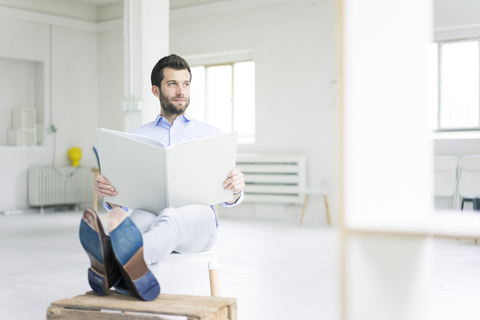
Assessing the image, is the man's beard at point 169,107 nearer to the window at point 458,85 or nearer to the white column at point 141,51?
the white column at point 141,51

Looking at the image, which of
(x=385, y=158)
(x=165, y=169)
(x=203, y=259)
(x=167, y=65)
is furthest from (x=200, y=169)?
(x=385, y=158)

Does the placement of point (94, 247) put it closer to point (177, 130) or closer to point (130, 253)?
point (130, 253)

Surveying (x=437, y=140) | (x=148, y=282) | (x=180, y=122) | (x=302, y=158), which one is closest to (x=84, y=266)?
(x=180, y=122)

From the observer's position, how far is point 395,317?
70 cm

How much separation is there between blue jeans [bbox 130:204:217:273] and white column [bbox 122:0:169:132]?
2980mm

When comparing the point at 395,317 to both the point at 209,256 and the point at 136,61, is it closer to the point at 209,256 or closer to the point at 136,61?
the point at 209,256

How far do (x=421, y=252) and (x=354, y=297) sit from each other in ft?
0.35

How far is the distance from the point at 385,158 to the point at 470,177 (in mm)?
4919

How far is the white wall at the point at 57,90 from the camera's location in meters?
7.46

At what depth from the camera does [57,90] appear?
8016mm

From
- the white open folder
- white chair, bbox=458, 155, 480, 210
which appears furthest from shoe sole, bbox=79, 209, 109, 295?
white chair, bbox=458, 155, 480, 210

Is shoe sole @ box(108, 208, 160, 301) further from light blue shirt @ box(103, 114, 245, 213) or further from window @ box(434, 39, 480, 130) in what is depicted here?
window @ box(434, 39, 480, 130)

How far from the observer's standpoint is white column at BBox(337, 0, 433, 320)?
69 centimetres

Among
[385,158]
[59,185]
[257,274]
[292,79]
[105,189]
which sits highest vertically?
[292,79]
